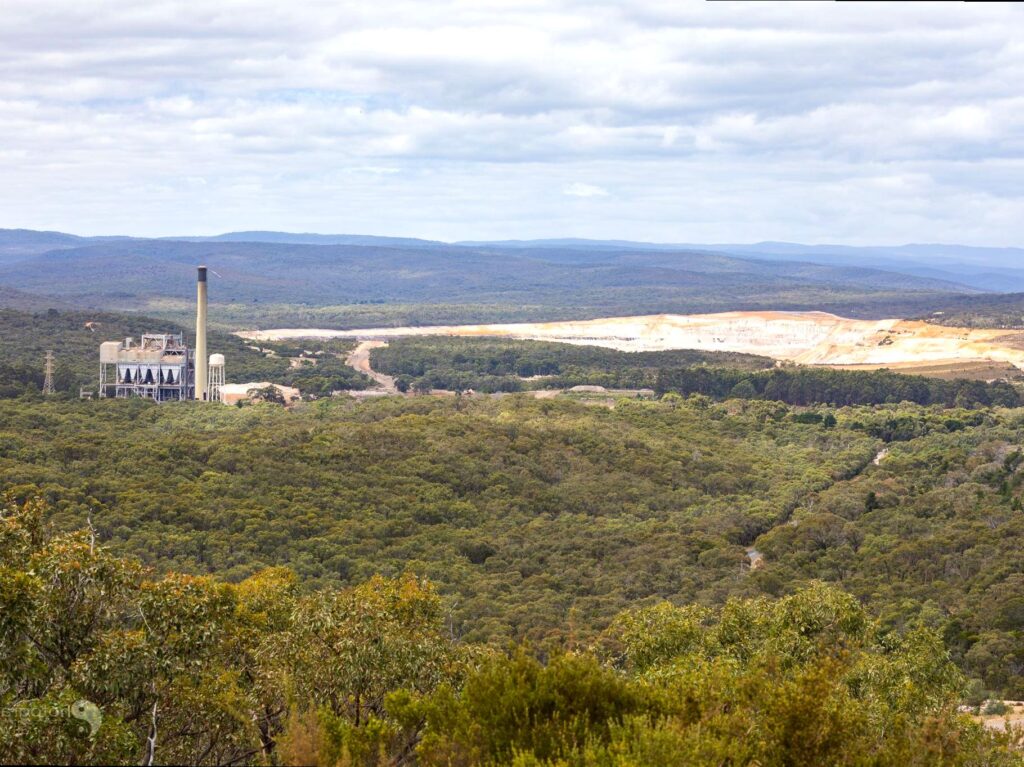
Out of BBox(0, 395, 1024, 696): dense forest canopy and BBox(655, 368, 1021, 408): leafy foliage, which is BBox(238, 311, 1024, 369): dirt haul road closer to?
BBox(655, 368, 1021, 408): leafy foliage

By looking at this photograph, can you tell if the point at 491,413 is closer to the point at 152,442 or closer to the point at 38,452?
the point at 152,442

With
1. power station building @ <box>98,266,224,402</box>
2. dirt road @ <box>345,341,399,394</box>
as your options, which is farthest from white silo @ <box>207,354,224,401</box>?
dirt road @ <box>345,341,399,394</box>

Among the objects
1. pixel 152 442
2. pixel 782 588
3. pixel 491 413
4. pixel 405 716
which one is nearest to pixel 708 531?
pixel 782 588

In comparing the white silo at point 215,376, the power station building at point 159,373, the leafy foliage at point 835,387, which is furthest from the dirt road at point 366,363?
the leafy foliage at point 835,387

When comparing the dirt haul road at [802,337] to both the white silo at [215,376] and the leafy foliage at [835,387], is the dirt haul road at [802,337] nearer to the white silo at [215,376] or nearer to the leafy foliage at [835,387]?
the leafy foliage at [835,387]

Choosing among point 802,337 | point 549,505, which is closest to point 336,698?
point 549,505

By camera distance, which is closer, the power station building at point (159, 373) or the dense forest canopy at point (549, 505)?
the dense forest canopy at point (549, 505)
